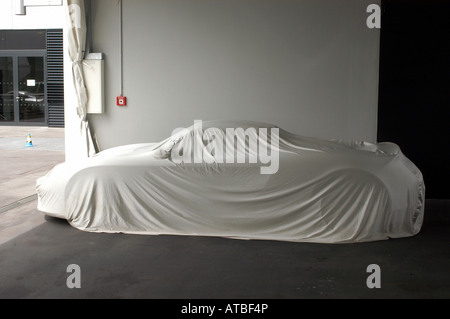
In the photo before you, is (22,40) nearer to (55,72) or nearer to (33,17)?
(33,17)

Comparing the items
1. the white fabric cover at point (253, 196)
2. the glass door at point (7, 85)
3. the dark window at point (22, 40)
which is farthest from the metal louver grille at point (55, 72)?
the white fabric cover at point (253, 196)

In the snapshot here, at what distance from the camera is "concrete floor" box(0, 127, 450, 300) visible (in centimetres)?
351

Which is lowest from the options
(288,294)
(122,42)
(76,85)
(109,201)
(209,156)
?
(288,294)

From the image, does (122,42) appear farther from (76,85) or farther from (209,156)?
(209,156)

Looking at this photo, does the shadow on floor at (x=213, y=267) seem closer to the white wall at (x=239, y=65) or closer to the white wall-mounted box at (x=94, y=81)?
the white wall at (x=239, y=65)

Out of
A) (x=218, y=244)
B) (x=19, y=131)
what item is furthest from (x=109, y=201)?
(x=19, y=131)

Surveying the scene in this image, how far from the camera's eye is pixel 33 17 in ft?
47.9

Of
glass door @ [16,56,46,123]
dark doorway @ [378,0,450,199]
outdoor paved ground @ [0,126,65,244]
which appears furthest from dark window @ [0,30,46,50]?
dark doorway @ [378,0,450,199]

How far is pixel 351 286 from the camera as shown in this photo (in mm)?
3611

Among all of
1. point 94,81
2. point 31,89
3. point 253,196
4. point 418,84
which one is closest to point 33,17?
point 31,89

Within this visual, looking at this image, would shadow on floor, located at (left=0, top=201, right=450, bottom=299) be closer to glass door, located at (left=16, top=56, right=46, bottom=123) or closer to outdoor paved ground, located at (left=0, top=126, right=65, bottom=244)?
outdoor paved ground, located at (left=0, top=126, right=65, bottom=244)

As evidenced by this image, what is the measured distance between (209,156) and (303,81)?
2560mm

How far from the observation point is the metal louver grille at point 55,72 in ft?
46.7

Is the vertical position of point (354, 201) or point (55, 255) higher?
point (354, 201)
